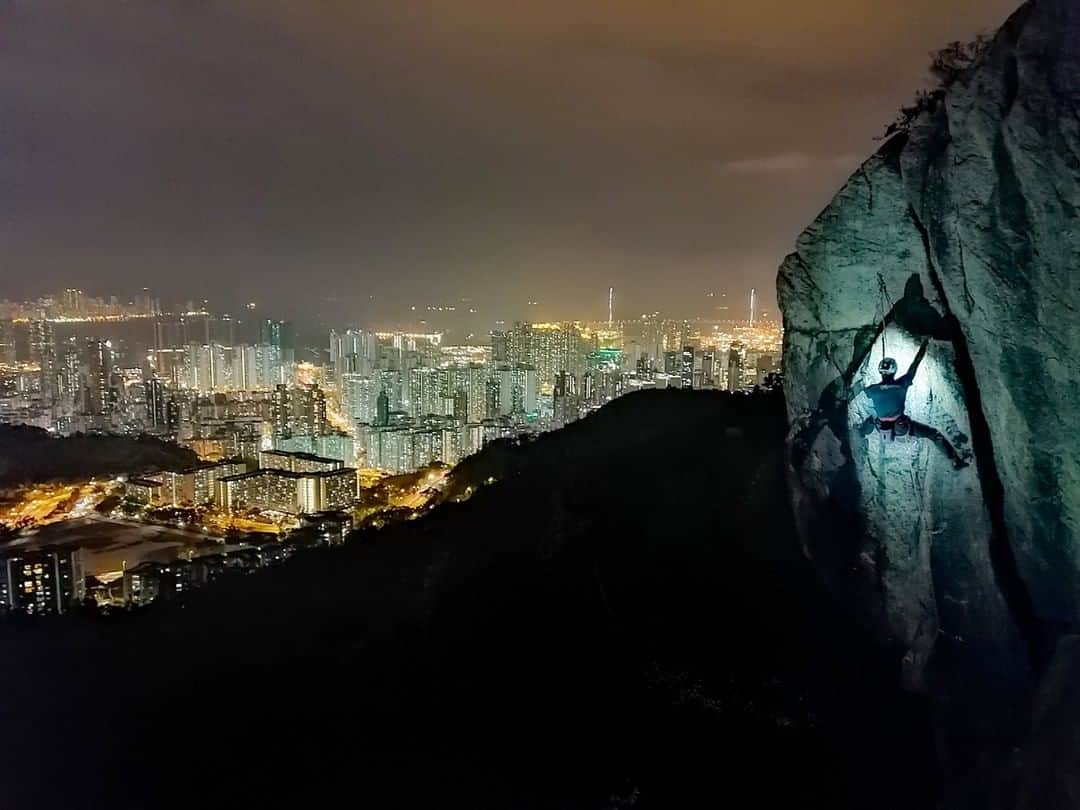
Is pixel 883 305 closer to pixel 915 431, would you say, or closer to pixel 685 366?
pixel 915 431

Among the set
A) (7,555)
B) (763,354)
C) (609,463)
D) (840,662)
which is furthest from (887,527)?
(7,555)

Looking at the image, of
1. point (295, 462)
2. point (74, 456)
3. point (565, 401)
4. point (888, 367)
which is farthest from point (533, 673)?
point (74, 456)

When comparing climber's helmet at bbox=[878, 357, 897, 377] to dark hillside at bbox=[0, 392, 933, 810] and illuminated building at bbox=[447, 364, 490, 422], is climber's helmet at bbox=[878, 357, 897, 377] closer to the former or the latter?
dark hillside at bbox=[0, 392, 933, 810]

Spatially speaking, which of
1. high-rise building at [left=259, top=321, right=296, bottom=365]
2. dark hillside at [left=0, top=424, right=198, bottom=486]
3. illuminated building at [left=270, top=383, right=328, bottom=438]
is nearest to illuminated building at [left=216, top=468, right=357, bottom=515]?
dark hillside at [left=0, top=424, right=198, bottom=486]

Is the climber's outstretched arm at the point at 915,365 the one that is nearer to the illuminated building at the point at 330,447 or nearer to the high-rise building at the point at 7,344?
the illuminated building at the point at 330,447

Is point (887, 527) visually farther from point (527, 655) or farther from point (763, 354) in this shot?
point (763, 354)

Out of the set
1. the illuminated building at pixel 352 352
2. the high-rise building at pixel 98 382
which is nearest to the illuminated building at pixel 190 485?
the high-rise building at pixel 98 382
